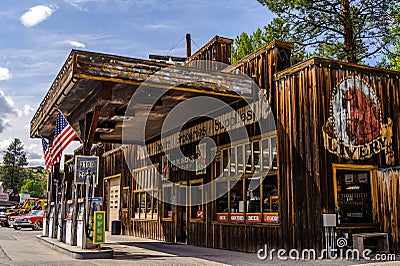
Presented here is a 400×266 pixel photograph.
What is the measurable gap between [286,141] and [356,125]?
1914 millimetres

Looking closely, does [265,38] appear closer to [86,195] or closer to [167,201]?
[167,201]

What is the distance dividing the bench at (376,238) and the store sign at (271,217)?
7.09ft

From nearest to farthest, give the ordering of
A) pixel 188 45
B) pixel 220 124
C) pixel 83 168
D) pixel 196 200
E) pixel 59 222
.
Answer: pixel 83 168 → pixel 220 124 → pixel 196 200 → pixel 59 222 → pixel 188 45

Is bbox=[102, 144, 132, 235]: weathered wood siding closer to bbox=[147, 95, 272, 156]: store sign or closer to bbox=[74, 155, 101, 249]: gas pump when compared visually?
bbox=[147, 95, 272, 156]: store sign

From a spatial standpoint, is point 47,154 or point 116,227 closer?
point 47,154

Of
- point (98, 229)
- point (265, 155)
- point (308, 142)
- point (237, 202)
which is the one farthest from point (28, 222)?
point (308, 142)

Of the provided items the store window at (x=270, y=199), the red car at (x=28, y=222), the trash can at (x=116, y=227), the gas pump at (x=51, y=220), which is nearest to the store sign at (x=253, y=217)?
the store window at (x=270, y=199)

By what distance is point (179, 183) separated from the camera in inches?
757

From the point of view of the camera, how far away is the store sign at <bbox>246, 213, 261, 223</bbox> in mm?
14041

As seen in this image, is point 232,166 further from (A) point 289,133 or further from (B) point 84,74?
(B) point 84,74

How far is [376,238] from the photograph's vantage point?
1238cm

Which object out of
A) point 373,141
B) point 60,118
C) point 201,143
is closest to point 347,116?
point 373,141

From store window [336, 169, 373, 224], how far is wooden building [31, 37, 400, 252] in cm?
3

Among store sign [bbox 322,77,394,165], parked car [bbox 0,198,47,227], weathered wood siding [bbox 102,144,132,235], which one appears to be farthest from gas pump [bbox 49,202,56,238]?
parked car [bbox 0,198,47,227]
